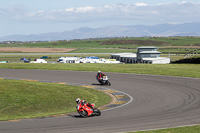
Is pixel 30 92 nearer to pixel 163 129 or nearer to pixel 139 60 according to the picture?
pixel 163 129

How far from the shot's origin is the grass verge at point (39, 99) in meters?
23.7

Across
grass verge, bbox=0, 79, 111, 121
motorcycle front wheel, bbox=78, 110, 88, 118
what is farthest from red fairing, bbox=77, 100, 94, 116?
grass verge, bbox=0, 79, 111, 121

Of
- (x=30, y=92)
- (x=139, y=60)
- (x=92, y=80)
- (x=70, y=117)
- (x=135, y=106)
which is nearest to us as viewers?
(x=70, y=117)

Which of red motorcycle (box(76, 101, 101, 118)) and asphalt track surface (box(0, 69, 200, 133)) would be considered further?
red motorcycle (box(76, 101, 101, 118))

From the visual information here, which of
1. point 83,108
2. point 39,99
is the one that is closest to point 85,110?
point 83,108

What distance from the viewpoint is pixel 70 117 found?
21531mm

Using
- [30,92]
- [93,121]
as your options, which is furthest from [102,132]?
[30,92]

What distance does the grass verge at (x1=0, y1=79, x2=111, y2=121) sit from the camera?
77.8 feet

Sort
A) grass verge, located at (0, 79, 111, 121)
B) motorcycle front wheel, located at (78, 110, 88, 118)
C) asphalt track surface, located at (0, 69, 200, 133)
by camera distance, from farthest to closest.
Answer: grass verge, located at (0, 79, 111, 121) → motorcycle front wheel, located at (78, 110, 88, 118) → asphalt track surface, located at (0, 69, 200, 133)

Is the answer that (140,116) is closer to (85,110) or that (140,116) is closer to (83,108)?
(85,110)

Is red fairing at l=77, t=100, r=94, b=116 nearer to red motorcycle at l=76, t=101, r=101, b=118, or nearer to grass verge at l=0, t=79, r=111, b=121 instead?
red motorcycle at l=76, t=101, r=101, b=118

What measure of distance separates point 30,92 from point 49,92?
1.97 metres

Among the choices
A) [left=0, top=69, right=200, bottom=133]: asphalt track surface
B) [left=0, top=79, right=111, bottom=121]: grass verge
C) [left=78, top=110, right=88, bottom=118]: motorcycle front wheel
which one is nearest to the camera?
[left=0, top=69, right=200, bottom=133]: asphalt track surface

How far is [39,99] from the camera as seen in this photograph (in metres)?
27.5
